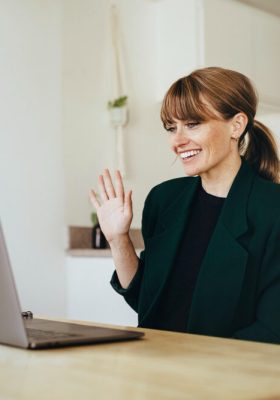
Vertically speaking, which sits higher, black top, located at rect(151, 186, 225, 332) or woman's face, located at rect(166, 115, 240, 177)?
woman's face, located at rect(166, 115, 240, 177)

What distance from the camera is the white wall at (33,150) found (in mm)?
3479

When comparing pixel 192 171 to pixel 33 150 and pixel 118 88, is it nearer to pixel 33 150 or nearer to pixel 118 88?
pixel 33 150

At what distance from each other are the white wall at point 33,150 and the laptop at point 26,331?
225cm

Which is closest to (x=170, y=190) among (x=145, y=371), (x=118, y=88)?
(x=145, y=371)

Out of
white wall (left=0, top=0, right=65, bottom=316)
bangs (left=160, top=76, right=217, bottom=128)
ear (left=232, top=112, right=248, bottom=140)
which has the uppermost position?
bangs (left=160, top=76, right=217, bottom=128)

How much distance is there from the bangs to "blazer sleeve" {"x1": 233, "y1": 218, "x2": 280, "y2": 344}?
0.36 meters

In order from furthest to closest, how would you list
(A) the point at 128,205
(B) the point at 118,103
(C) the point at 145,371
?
(B) the point at 118,103 → (A) the point at 128,205 → (C) the point at 145,371

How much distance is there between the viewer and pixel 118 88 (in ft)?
13.0

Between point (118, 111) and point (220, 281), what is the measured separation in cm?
235

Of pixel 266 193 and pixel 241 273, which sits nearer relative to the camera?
pixel 241 273

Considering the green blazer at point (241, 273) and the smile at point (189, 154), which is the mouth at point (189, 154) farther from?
the green blazer at point (241, 273)

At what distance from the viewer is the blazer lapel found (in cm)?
166

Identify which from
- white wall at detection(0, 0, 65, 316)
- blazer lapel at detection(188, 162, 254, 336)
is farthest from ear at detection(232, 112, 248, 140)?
white wall at detection(0, 0, 65, 316)

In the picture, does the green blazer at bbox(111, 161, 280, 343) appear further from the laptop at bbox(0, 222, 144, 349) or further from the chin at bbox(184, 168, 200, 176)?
the laptop at bbox(0, 222, 144, 349)
